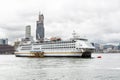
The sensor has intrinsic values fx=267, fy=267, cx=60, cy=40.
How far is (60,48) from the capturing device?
148 meters

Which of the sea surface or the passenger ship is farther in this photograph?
the passenger ship

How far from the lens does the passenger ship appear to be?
136125mm

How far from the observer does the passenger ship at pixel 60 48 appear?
13612 centimetres

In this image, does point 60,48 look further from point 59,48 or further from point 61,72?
point 61,72

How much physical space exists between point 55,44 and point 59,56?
9277 millimetres

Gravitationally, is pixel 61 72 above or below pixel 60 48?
below

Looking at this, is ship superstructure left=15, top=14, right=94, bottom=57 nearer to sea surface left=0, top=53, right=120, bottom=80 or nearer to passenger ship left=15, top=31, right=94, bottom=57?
passenger ship left=15, top=31, right=94, bottom=57

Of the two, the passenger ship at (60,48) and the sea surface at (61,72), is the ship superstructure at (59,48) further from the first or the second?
the sea surface at (61,72)

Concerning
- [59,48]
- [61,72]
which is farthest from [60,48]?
[61,72]

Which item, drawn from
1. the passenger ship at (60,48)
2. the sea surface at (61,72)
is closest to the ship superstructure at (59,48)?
the passenger ship at (60,48)

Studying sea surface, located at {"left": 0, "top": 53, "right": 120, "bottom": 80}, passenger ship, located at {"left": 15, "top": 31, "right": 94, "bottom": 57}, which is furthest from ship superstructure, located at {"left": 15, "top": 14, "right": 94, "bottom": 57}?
sea surface, located at {"left": 0, "top": 53, "right": 120, "bottom": 80}

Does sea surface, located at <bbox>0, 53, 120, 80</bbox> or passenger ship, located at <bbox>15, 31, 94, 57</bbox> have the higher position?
passenger ship, located at <bbox>15, 31, 94, 57</bbox>

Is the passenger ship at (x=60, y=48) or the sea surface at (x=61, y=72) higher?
the passenger ship at (x=60, y=48)

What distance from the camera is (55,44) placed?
15250 centimetres
